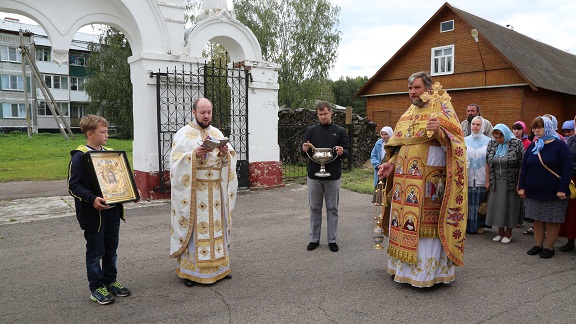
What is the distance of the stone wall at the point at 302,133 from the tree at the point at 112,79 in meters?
15.5

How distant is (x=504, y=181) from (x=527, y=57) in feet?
60.0

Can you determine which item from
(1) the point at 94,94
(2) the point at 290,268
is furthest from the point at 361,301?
(1) the point at 94,94

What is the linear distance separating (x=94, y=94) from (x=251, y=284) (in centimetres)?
2833

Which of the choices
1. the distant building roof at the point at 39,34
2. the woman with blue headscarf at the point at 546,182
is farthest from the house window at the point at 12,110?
the woman with blue headscarf at the point at 546,182

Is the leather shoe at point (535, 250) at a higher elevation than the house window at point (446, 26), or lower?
lower

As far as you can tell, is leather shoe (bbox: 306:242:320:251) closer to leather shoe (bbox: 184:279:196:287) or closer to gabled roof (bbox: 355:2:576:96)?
leather shoe (bbox: 184:279:196:287)

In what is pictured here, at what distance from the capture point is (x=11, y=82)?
131 ft

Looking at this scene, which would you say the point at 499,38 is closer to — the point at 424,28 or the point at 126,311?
the point at 424,28

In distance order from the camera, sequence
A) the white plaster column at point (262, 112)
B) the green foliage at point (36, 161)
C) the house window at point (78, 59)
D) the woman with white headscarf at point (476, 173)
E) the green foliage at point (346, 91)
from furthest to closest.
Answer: the green foliage at point (346, 91), the house window at point (78, 59), the green foliage at point (36, 161), the white plaster column at point (262, 112), the woman with white headscarf at point (476, 173)

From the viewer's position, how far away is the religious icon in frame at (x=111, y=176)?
358cm

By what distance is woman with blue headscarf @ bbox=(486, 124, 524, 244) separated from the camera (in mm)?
5984

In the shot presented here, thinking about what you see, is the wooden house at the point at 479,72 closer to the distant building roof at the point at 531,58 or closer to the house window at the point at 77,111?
the distant building roof at the point at 531,58

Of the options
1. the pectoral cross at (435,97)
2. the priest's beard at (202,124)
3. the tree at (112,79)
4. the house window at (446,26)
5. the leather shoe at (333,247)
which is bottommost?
the leather shoe at (333,247)

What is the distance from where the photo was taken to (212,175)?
14.3 feet
